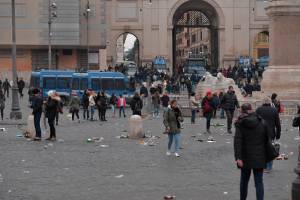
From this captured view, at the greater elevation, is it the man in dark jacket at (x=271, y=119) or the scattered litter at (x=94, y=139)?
the man in dark jacket at (x=271, y=119)

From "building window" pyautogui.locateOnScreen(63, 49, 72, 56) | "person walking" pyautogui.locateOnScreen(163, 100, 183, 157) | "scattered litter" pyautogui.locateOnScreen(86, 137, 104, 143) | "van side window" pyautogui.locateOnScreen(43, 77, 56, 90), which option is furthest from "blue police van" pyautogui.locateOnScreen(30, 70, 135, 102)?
"person walking" pyautogui.locateOnScreen(163, 100, 183, 157)

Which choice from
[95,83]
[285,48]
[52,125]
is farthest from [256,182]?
[95,83]

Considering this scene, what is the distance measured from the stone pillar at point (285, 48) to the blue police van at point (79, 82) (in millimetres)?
14992

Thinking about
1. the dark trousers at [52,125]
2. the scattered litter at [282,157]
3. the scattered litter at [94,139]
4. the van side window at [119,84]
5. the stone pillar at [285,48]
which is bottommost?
the scattered litter at [94,139]

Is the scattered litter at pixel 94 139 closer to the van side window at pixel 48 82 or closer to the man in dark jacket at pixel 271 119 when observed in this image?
the man in dark jacket at pixel 271 119

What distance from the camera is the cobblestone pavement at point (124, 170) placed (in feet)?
47.6

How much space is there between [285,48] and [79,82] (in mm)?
17349

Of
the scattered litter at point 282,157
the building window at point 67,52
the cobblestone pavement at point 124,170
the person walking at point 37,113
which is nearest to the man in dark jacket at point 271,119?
the cobblestone pavement at point 124,170

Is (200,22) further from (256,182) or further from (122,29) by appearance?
(256,182)

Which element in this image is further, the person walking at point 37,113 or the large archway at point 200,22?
the large archway at point 200,22

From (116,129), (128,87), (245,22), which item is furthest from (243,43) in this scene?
(116,129)

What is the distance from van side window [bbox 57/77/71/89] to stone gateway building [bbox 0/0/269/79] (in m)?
14.6

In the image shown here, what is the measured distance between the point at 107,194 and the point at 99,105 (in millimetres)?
24116

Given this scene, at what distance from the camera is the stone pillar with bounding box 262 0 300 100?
3747 cm
